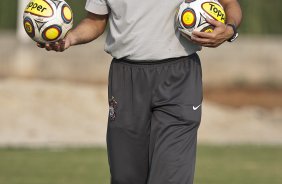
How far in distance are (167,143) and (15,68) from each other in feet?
41.6

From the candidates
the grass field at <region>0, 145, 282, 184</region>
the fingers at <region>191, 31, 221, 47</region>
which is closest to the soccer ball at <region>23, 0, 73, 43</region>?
the fingers at <region>191, 31, 221, 47</region>

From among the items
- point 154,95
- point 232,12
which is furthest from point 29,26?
point 232,12

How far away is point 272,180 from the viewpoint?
11484mm

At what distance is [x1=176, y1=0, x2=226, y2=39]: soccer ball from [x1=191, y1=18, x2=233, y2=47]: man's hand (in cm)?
4

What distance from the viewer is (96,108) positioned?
17.5 metres

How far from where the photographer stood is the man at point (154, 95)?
6789 millimetres

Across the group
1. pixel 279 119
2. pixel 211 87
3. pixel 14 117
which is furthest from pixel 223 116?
pixel 14 117

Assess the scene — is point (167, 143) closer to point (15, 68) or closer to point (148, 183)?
point (148, 183)

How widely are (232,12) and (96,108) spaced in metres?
10.6

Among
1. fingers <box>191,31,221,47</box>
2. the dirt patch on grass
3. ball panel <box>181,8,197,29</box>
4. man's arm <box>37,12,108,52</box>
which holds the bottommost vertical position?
the dirt patch on grass

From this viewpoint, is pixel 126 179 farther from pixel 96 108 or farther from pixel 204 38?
pixel 96 108

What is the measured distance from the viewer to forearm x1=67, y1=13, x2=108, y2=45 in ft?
23.8

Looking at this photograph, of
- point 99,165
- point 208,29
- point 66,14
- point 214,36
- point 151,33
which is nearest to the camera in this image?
point 214,36

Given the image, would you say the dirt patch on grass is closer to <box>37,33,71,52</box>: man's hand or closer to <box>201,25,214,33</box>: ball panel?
<box>37,33,71,52</box>: man's hand
